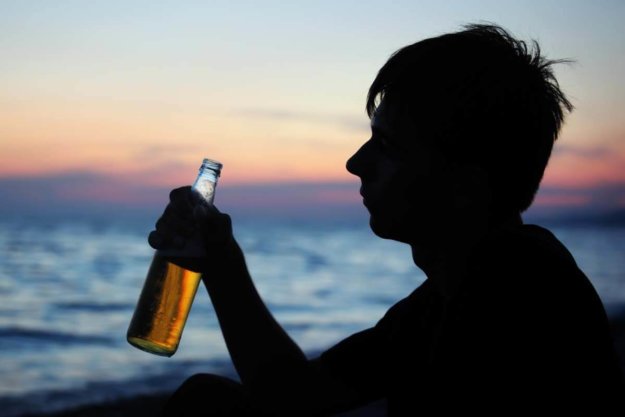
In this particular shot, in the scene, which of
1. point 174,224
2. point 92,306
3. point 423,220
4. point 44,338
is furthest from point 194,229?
point 92,306

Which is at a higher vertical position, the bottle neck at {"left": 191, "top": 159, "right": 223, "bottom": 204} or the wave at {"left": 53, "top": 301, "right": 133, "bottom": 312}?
the wave at {"left": 53, "top": 301, "right": 133, "bottom": 312}

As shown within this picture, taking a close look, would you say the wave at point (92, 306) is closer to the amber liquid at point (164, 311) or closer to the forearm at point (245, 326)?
the amber liquid at point (164, 311)

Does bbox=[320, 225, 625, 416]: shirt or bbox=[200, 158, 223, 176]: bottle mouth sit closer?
bbox=[320, 225, 625, 416]: shirt

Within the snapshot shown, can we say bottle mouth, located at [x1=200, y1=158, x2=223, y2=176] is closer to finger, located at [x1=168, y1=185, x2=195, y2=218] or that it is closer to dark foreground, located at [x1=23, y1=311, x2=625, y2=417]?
finger, located at [x1=168, y1=185, x2=195, y2=218]

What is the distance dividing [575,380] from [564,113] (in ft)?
1.79

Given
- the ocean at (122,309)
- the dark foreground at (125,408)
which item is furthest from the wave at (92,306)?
the dark foreground at (125,408)

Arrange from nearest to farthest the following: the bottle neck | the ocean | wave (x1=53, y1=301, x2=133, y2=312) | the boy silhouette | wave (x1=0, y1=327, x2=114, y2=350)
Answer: the boy silhouette
the bottle neck
the ocean
wave (x1=0, y1=327, x2=114, y2=350)
wave (x1=53, y1=301, x2=133, y2=312)

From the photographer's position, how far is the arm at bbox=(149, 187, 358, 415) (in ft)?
4.74

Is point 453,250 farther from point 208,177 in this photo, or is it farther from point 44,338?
point 44,338

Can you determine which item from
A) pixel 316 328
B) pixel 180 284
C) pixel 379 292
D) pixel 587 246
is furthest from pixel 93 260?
pixel 180 284

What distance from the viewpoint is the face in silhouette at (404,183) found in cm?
140

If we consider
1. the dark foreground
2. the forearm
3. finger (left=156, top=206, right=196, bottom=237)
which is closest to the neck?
the forearm

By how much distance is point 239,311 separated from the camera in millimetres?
1457

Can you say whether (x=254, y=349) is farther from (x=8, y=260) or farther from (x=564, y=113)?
(x=8, y=260)
